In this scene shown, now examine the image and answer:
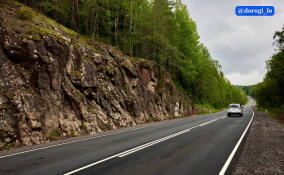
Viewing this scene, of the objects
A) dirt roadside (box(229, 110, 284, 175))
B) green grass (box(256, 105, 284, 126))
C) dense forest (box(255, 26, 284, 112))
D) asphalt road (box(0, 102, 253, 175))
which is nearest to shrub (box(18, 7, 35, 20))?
asphalt road (box(0, 102, 253, 175))

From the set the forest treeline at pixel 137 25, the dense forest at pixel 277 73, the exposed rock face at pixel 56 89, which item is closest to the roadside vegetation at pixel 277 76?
the dense forest at pixel 277 73

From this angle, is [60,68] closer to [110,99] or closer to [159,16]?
[110,99]

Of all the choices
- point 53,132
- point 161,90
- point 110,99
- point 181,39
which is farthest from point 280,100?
point 53,132

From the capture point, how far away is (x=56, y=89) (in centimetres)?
1430

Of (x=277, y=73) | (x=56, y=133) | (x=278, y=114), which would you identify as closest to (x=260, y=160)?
(x=56, y=133)

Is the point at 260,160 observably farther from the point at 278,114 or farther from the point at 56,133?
the point at 278,114

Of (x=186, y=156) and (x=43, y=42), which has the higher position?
(x=43, y=42)

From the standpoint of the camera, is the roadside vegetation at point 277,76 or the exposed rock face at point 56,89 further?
the roadside vegetation at point 277,76

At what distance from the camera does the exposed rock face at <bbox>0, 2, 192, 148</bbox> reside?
11.4 m

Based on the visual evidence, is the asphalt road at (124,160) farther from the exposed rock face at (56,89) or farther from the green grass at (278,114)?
the green grass at (278,114)

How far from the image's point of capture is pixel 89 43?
2255cm

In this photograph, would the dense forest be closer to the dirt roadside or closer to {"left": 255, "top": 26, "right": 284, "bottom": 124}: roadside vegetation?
{"left": 255, "top": 26, "right": 284, "bottom": 124}: roadside vegetation

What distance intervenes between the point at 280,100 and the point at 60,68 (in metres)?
48.0

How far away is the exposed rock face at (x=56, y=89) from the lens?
11.4 metres
